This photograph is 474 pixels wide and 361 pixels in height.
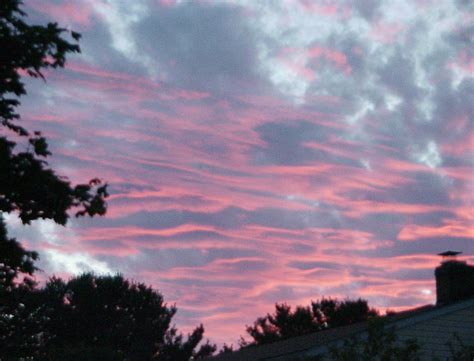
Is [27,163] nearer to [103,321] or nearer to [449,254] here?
[449,254]

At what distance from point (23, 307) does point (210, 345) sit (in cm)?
2010

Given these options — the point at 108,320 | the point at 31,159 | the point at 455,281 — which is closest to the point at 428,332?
the point at 455,281

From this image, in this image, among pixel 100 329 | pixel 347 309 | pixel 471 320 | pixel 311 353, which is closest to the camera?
pixel 311 353

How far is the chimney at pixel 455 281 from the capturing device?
28469 millimetres

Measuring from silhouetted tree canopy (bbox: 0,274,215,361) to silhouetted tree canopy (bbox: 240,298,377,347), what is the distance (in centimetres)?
531

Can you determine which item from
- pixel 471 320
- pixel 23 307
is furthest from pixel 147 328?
pixel 471 320

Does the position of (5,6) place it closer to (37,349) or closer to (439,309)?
(439,309)

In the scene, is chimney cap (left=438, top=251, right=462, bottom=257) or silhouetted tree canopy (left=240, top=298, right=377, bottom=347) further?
silhouetted tree canopy (left=240, top=298, right=377, bottom=347)

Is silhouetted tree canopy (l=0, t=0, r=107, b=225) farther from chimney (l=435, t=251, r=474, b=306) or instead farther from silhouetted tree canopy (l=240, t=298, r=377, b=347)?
silhouetted tree canopy (l=240, t=298, r=377, b=347)

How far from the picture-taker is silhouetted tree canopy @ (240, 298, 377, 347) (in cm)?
7462

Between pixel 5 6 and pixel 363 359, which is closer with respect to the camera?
pixel 5 6

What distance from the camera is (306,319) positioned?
252 ft

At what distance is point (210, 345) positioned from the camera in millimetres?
78000

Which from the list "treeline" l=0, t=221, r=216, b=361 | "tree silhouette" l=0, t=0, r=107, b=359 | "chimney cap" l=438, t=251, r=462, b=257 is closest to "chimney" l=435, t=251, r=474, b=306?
"chimney cap" l=438, t=251, r=462, b=257
